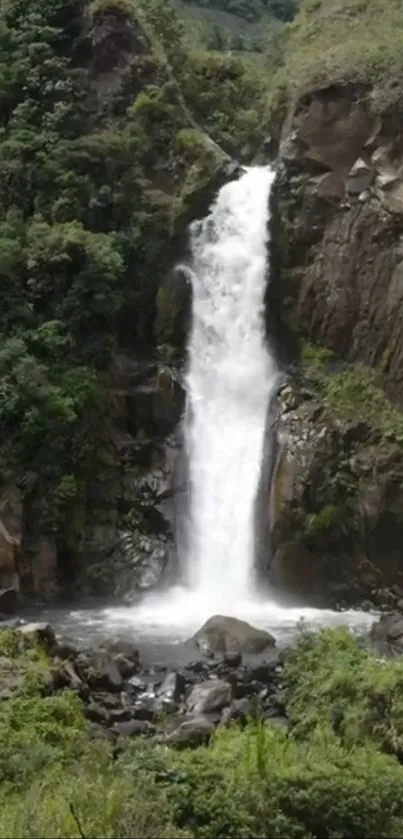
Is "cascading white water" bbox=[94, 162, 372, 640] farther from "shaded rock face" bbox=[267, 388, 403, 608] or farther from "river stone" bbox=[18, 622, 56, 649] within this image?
"river stone" bbox=[18, 622, 56, 649]

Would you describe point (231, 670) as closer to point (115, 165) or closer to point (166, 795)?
point (166, 795)

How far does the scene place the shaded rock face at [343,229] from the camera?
2716 centimetres

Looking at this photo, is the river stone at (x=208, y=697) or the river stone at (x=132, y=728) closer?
the river stone at (x=132, y=728)

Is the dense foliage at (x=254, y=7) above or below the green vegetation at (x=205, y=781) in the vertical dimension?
above

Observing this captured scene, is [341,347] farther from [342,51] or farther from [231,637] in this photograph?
[231,637]

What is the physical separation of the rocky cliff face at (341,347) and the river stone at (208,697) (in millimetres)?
7892

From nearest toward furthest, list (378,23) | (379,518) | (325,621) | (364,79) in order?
(325,621) < (379,518) < (364,79) < (378,23)

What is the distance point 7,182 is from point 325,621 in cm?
1577

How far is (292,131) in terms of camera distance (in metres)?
30.1

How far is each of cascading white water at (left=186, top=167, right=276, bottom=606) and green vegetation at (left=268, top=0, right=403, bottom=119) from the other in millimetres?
3238

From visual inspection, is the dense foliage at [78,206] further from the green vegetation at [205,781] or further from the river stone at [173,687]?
the green vegetation at [205,781]

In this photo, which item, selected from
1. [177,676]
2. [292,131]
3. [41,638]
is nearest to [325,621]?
[177,676]

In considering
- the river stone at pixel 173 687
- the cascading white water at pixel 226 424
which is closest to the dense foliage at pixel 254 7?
the cascading white water at pixel 226 424

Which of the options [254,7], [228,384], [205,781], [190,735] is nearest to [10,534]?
[228,384]
